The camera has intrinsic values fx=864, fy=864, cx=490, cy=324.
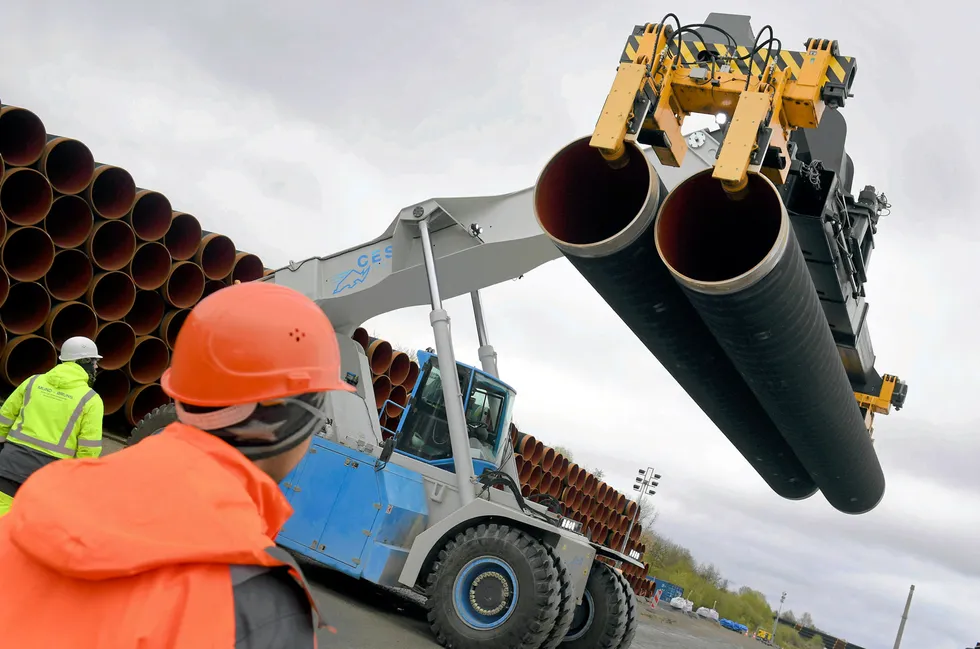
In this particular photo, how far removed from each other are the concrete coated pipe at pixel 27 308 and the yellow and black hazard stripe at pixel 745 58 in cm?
718

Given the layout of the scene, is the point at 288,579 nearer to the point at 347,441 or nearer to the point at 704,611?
the point at 347,441

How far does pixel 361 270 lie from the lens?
7926mm

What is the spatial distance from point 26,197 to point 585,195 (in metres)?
6.73

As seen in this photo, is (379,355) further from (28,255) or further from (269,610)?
(269,610)

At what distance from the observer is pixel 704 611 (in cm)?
3875

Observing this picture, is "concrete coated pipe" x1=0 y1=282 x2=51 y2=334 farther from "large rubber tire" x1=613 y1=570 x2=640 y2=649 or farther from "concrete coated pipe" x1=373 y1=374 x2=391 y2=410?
"large rubber tire" x1=613 y1=570 x2=640 y2=649

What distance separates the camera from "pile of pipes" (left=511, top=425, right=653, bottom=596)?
17.6 meters

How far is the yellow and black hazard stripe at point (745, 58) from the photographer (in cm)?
386

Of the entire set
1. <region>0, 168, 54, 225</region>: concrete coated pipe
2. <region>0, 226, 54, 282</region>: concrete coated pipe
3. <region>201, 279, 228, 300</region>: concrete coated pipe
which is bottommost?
<region>0, 226, 54, 282</region>: concrete coated pipe

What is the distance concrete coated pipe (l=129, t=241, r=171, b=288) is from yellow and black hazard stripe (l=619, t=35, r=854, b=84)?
751cm

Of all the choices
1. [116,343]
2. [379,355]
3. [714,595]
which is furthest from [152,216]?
[714,595]

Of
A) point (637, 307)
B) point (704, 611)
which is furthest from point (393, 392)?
point (704, 611)

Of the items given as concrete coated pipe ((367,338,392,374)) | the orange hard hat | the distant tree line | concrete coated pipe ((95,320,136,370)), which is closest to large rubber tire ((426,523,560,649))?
concrete coated pipe ((95,320,136,370))

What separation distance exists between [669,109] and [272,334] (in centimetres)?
316
